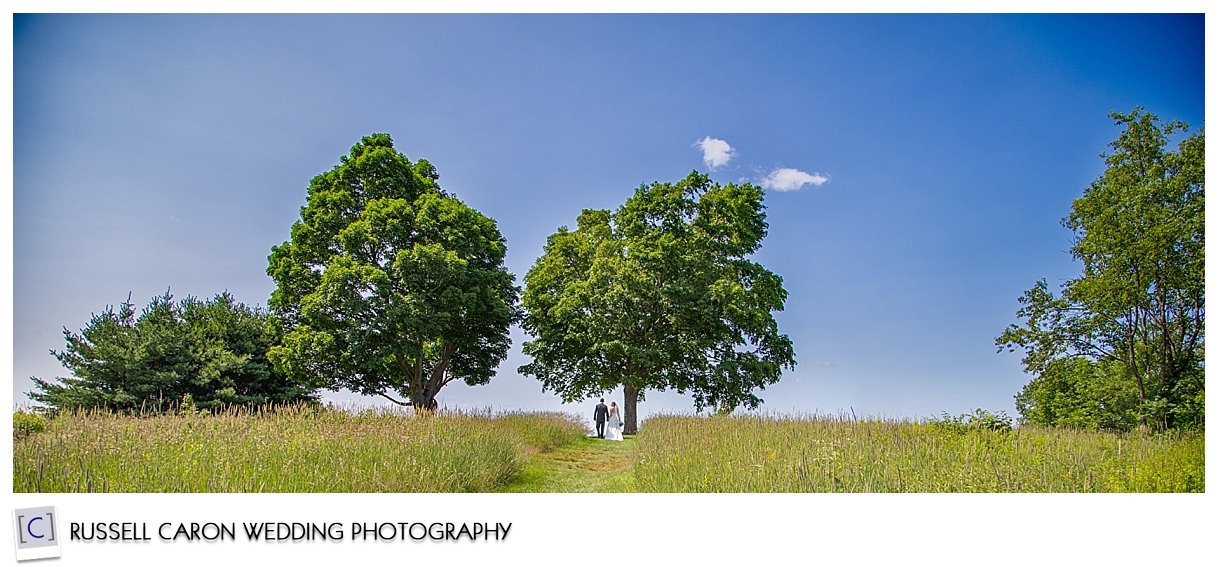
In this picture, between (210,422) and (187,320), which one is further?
(187,320)

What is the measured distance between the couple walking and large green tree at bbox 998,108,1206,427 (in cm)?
718

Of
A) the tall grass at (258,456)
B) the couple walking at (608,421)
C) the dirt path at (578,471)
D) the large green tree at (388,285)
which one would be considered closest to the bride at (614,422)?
the couple walking at (608,421)

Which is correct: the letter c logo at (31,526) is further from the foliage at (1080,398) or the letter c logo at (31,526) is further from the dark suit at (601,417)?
the foliage at (1080,398)

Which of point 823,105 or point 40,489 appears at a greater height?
point 823,105

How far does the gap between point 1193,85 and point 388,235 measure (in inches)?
475

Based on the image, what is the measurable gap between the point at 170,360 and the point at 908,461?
38.1 feet

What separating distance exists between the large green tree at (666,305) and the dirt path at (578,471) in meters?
2.64

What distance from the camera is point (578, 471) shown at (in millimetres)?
10555

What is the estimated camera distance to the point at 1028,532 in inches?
268

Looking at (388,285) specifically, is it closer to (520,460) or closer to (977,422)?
(520,460)

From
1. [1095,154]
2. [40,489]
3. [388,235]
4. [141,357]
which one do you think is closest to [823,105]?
[1095,154]

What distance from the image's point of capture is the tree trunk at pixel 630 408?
1591cm
